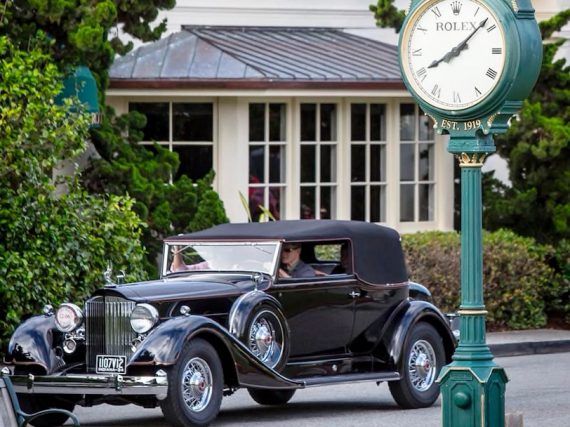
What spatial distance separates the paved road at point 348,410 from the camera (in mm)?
12078

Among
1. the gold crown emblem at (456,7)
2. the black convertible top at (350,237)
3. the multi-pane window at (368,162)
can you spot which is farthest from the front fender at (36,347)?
the multi-pane window at (368,162)

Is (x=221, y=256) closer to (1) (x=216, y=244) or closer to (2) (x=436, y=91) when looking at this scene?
(1) (x=216, y=244)

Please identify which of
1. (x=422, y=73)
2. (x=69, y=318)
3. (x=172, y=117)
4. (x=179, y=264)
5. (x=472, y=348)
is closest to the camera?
(x=472, y=348)

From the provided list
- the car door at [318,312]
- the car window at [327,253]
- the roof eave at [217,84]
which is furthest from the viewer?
the roof eave at [217,84]

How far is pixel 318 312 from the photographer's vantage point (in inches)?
497

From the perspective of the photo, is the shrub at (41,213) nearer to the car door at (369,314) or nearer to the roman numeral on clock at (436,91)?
the car door at (369,314)

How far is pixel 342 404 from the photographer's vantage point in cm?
1355

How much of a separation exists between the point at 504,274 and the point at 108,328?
29.1 feet

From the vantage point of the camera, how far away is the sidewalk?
58.9 ft

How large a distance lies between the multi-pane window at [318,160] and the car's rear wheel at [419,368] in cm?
809

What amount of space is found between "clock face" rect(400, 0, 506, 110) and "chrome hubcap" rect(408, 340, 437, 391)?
4434mm

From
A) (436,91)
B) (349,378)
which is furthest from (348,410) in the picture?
(436,91)

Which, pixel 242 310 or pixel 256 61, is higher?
pixel 256 61

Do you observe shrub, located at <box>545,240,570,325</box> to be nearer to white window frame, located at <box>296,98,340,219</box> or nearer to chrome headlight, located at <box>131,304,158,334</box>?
white window frame, located at <box>296,98,340,219</box>
